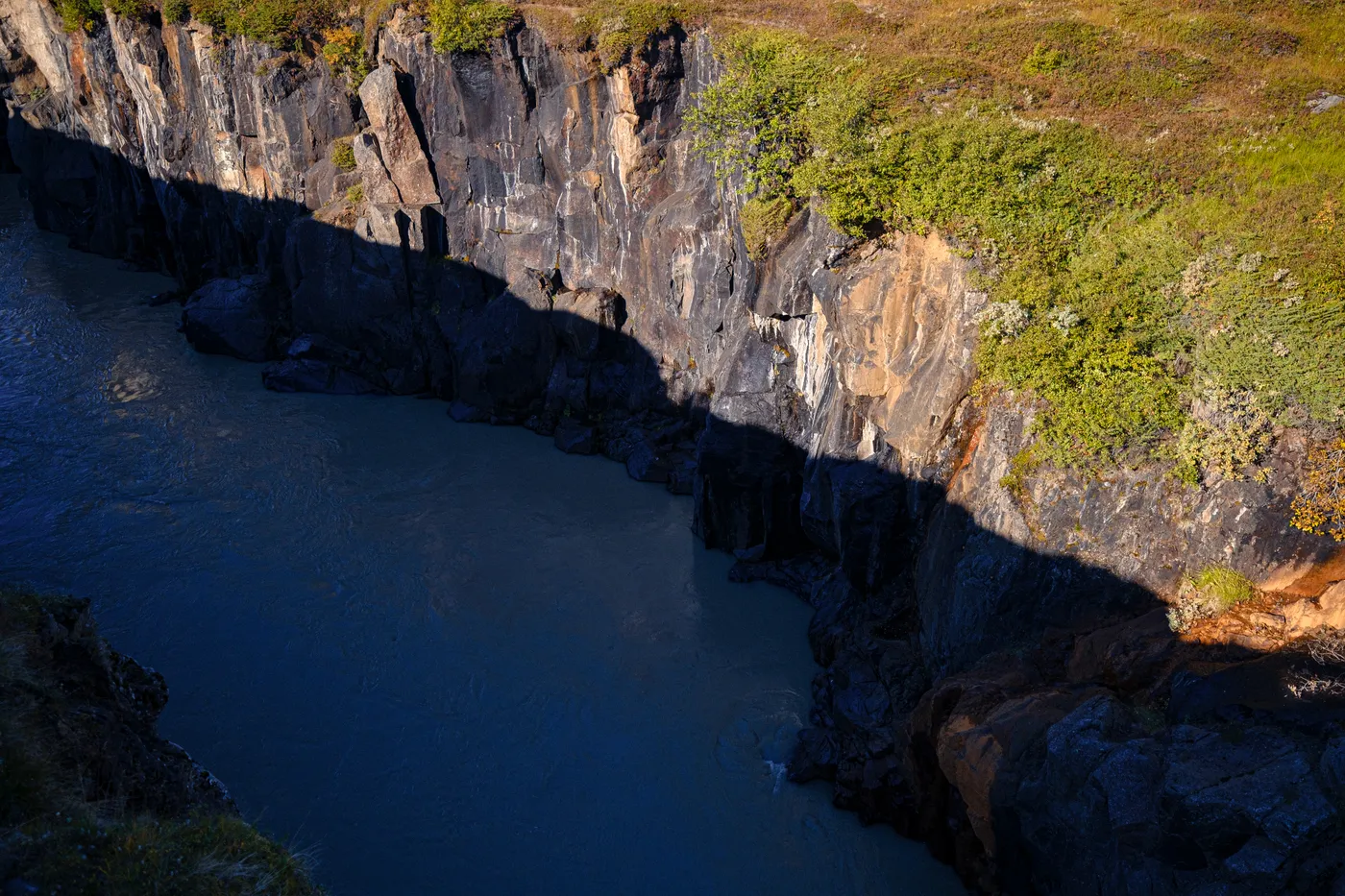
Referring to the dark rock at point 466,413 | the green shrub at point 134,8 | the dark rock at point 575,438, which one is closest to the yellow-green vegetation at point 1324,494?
the dark rock at point 575,438

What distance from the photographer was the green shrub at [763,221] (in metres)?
20.5

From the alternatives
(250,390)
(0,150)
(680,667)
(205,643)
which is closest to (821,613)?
(680,667)

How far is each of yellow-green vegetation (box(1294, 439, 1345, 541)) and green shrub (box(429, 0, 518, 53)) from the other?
23037mm

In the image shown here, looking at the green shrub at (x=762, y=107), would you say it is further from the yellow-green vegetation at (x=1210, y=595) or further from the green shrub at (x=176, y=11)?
the green shrub at (x=176, y=11)

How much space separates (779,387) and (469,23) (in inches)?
575

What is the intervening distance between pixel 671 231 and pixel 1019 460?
12.6 meters

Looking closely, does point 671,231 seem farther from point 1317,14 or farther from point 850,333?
point 1317,14

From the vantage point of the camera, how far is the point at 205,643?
19.2 metres

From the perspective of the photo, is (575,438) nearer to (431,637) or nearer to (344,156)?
(431,637)

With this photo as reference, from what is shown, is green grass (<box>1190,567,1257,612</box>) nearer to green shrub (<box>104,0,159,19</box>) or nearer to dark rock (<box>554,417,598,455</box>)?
dark rock (<box>554,417,598,455</box>)

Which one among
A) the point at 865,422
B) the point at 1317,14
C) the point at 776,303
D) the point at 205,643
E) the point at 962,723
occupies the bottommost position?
the point at 205,643

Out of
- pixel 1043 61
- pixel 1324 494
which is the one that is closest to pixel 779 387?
pixel 1043 61

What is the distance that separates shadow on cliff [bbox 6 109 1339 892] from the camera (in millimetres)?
12188

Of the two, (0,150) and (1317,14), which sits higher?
(1317,14)
